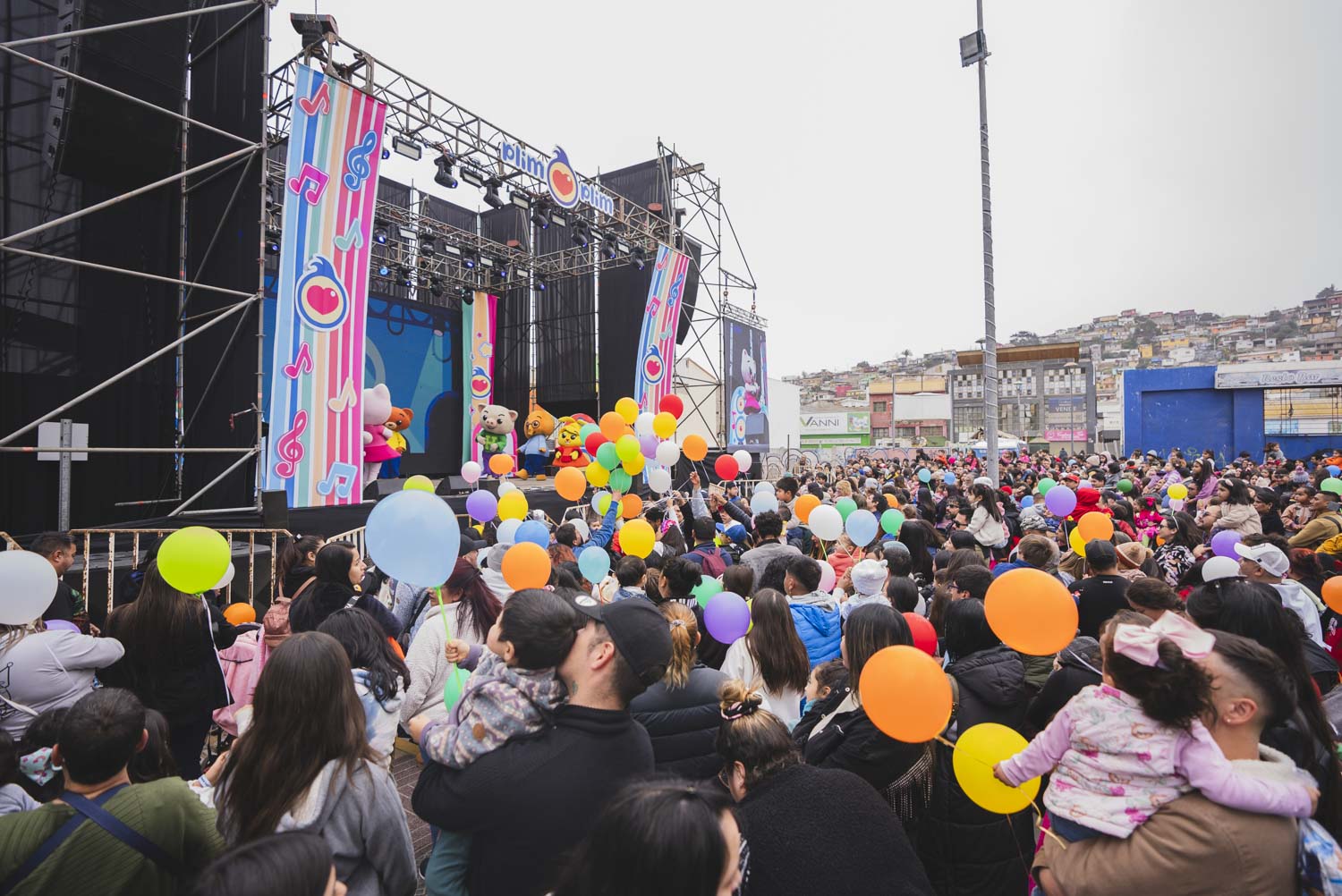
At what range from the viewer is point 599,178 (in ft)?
53.6

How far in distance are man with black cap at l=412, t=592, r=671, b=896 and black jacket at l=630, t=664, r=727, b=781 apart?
0.63 m

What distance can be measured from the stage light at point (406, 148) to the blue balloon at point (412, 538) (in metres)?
8.94

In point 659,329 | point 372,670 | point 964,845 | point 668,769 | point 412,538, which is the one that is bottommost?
point 964,845

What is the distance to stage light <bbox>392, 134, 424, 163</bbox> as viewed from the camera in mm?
9266

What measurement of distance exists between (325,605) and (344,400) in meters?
5.07

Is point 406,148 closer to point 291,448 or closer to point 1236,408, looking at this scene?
point 291,448

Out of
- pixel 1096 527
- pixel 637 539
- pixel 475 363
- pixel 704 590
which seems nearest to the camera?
pixel 704 590

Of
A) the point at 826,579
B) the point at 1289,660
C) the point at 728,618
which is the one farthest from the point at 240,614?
the point at 1289,660

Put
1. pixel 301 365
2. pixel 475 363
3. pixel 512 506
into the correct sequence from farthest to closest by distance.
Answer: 1. pixel 475 363
2. pixel 301 365
3. pixel 512 506

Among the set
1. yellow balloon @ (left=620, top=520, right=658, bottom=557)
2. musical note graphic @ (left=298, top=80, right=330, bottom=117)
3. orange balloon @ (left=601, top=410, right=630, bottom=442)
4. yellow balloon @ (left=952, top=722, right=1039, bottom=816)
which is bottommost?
yellow balloon @ (left=952, top=722, right=1039, bottom=816)

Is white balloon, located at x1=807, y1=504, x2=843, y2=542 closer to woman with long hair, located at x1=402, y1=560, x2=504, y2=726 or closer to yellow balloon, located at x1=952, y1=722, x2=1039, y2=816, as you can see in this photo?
woman with long hair, located at x1=402, y1=560, x2=504, y2=726

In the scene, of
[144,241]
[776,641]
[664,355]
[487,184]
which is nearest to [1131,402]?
[664,355]

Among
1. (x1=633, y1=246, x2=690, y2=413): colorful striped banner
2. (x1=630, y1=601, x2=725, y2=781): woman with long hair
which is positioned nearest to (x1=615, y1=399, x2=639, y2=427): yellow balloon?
(x1=630, y1=601, x2=725, y2=781): woman with long hair

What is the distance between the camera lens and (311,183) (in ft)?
22.5
